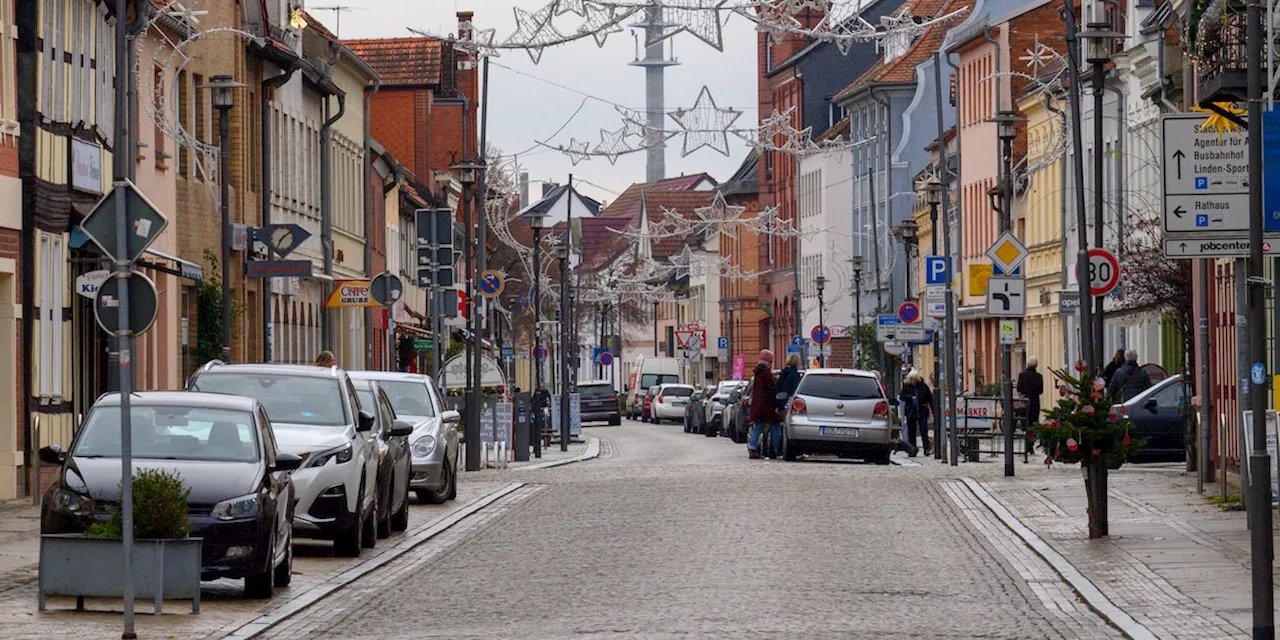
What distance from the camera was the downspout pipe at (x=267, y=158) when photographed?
38875 millimetres

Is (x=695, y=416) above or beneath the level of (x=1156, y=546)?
above

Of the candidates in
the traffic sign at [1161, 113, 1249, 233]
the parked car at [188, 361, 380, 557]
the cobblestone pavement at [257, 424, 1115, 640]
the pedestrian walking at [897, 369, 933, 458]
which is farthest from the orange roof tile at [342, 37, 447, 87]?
the traffic sign at [1161, 113, 1249, 233]

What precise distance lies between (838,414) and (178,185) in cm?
1098

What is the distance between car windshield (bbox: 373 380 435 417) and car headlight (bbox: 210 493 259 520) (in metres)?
11.6

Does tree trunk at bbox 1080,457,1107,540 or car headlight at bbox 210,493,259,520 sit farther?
tree trunk at bbox 1080,457,1107,540

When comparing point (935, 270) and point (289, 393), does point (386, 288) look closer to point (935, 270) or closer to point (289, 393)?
point (935, 270)

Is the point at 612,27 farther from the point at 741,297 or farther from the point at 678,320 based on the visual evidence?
the point at 678,320

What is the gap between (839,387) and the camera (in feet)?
133

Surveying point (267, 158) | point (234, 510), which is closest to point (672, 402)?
point (267, 158)

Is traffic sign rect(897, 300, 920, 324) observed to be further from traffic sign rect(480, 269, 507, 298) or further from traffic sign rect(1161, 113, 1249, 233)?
traffic sign rect(1161, 113, 1249, 233)

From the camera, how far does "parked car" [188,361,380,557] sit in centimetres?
2011

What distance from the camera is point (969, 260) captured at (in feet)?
266

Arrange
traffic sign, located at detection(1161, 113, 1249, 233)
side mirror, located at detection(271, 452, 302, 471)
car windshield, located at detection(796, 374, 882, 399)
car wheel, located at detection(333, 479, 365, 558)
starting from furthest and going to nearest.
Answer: car windshield, located at detection(796, 374, 882, 399)
car wheel, located at detection(333, 479, 365, 558)
side mirror, located at detection(271, 452, 302, 471)
traffic sign, located at detection(1161, 113, 1249, 233)

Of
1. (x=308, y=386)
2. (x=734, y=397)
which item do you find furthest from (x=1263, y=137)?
(x=734, y=397)
